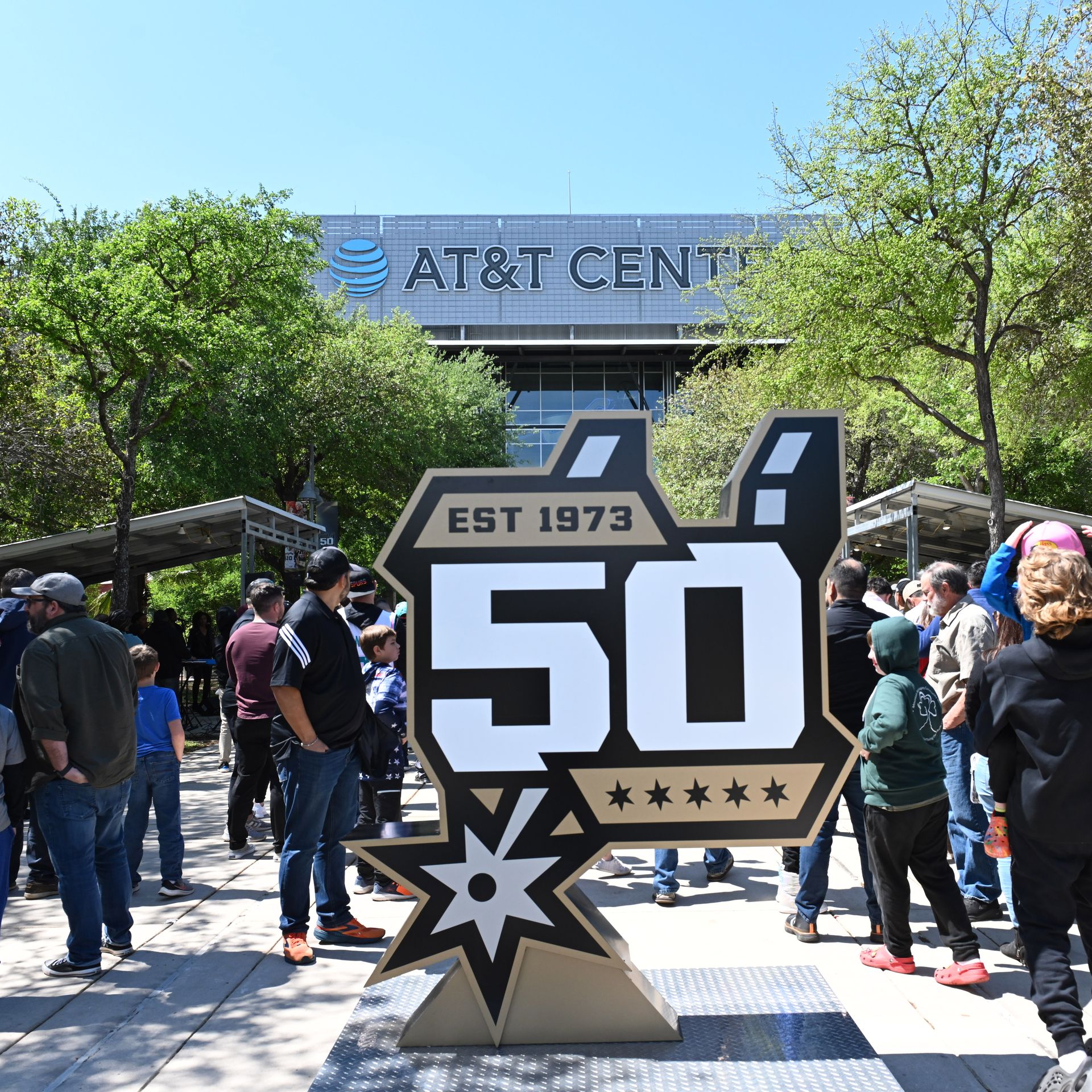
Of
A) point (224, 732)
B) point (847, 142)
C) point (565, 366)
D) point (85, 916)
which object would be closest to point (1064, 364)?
point (847, 142)

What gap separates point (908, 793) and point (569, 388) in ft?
163

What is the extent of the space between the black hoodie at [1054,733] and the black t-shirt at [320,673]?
2976 millimetres

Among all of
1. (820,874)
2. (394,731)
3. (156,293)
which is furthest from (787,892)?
(156,293)

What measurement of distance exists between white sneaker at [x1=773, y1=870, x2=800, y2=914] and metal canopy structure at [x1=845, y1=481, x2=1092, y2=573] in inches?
335

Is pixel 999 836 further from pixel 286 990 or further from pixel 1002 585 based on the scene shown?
pixel 286 990

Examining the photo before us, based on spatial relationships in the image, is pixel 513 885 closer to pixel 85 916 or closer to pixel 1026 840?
pixel 1026 840

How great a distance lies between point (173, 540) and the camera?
16672 mm

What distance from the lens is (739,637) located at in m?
3.95

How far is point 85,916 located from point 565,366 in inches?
1967

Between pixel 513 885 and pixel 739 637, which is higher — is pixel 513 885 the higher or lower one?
the lower one

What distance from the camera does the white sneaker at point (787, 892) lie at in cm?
547

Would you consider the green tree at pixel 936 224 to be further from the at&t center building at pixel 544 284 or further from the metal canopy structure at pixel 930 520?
the at&t center building at pixel 544 284

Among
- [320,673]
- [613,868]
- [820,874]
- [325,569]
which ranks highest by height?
[325,569]

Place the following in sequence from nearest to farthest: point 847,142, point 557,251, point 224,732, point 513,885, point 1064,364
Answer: point 513,885, point 224,732, point 847,142, point 1064,364, point 557,251
